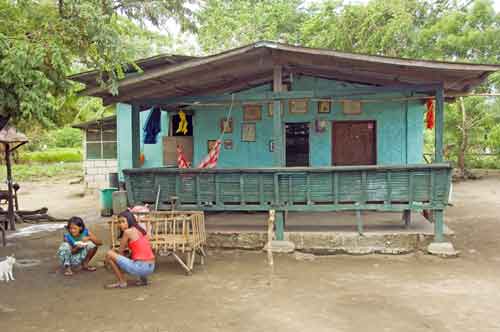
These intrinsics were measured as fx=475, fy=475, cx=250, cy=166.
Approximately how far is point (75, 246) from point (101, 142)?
11.0 metres

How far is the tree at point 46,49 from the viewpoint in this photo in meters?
5.12

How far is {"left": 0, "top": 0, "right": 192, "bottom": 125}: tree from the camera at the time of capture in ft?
16.8

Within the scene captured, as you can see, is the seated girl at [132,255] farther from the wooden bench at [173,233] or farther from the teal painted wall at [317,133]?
the teal painted wall at [317,133]

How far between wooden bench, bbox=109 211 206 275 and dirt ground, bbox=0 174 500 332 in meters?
0.32

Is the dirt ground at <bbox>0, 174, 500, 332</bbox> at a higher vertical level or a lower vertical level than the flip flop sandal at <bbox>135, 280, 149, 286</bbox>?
lower

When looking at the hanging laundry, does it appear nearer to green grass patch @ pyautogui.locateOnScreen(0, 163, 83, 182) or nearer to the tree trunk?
the tree trunk

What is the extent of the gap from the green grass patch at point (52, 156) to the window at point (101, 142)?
53.4 feet

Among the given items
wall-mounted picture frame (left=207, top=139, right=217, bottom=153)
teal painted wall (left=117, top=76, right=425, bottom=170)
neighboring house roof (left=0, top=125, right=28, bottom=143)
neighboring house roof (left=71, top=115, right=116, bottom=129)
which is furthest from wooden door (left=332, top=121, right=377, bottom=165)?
neighboring house roof (left=71, top=115, right=116, bottom=129)

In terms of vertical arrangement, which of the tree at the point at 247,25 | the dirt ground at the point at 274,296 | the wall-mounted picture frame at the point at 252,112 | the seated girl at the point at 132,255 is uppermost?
the tree at the point at 247,25

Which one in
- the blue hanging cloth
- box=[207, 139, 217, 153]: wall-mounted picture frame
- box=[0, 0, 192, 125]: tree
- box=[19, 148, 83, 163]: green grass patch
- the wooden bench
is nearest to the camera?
box=[0, 0, 192, 125]: tree

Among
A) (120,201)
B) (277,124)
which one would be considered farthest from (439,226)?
(120,201)

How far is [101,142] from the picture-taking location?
56.1 ft

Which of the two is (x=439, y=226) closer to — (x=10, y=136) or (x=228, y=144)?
(x=228, y=144)

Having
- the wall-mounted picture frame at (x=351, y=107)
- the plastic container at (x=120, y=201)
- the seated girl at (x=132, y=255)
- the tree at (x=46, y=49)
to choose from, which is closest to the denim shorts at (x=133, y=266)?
the seated girl at (x=132, y=255)
